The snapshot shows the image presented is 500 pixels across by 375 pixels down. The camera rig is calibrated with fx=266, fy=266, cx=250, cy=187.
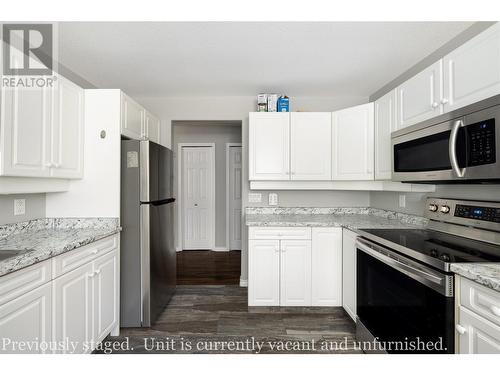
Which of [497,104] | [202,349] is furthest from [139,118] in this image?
[497,104]

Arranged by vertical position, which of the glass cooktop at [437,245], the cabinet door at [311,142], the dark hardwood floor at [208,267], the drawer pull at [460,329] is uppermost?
the cabinet door at [311,142]

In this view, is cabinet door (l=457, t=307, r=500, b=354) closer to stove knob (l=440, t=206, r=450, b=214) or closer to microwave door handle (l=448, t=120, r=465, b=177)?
microwave door handle (l=448, t=120, r=465, b=177)

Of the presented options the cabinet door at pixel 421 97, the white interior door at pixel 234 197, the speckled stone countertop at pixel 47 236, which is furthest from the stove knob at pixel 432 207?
the white interior door at pixel 234 197

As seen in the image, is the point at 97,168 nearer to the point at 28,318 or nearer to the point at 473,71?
the point at 28,318

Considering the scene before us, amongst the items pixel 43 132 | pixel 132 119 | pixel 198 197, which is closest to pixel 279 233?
pixel 132 119

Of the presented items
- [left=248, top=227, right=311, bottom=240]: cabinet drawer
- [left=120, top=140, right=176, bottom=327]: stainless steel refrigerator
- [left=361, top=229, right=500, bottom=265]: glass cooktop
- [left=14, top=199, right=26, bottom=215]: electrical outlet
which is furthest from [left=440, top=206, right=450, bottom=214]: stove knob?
[left=14, top=199, right=26, bottom=215]: electrical outlet

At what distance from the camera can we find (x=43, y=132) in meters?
1.79

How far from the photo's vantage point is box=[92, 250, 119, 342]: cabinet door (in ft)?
6.18

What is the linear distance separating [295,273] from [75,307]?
5.83 feet

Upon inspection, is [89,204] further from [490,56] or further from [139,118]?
[490,56]

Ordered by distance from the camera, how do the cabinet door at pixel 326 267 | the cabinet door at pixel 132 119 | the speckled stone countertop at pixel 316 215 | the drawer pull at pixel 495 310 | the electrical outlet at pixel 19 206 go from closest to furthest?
1. the drawer pull at pixel 495 310
2. the electrical outlet at pixel 19 206
3. the cabinet door at pixel 132 119
4. the cabinet door at pixel 326 267
5. the speckled stone countertop at pixel 316 215

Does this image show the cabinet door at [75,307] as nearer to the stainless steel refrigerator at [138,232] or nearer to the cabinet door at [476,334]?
the stainless steel refrigerator at [138,232]

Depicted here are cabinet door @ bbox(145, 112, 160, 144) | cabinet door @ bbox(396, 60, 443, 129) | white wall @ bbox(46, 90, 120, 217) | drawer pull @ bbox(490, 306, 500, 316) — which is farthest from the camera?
cabinet door @ bbox(145, 112, 160, 144)

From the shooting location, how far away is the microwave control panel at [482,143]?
1277mm
